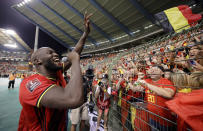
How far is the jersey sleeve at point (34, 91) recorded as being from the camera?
0.90 metres

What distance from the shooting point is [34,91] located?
0.93 metres

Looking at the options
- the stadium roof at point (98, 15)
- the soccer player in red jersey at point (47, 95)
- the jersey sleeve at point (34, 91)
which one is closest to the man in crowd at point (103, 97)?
the soccer player in red jersey at point (47, 95)

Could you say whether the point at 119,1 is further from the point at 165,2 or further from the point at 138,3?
the point at 165,2

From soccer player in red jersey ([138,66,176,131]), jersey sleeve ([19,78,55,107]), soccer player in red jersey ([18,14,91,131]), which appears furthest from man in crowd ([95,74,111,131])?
jersey sleeve ([19,78,55,107])

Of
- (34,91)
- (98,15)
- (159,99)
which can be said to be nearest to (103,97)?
(159,99)

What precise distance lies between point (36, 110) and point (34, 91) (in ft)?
0.98

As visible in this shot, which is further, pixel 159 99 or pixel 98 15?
pixel 98 15

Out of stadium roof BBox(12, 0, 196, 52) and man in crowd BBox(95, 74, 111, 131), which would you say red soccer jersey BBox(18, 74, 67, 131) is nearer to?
man in crowd BBox(95, 74, 111, 131)

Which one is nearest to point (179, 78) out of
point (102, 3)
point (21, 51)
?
point (102, 3)

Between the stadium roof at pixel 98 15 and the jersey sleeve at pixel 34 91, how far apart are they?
15.6 meters

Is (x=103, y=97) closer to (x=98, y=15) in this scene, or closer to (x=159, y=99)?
(x=159, y=99)

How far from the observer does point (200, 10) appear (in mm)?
9695

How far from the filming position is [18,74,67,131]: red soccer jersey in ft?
3.02

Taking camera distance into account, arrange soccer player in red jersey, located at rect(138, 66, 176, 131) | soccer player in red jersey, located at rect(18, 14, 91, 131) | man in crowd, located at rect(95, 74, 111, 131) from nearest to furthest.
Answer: soccer player in red jersey, located at rect(18, 14, 91, 131)
soccer player in red jersey, located at rect(138, 66, 176, 131)
man in crowd, located at rect(95, 74, 111, 131)
